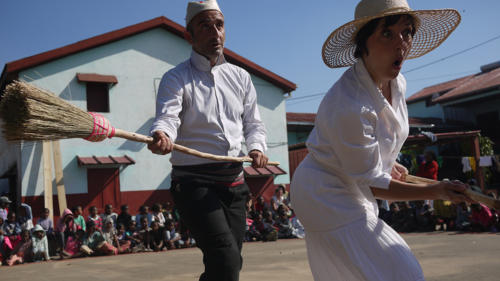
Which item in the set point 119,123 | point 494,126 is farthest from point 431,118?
point 119,123

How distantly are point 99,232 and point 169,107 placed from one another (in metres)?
9.78

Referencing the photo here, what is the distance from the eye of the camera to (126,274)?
694cm

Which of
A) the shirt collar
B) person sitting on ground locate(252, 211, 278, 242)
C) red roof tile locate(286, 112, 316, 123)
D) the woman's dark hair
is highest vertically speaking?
red roof tile locate(286, 112, 316, 123)

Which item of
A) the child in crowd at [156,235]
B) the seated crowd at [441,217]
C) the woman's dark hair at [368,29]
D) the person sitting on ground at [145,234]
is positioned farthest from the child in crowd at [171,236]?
the woman's dark hair at [368,29]

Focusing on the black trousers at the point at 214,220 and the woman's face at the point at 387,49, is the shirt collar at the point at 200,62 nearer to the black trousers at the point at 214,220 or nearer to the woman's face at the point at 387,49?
the black trousers at the point at 214,220

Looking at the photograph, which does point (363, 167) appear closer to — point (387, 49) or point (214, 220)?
point (387, 49)

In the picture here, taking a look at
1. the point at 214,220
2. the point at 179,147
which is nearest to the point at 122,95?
the point at 179,147

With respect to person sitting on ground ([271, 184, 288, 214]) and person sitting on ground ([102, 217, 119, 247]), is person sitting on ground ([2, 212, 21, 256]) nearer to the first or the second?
person sitting on ground ([102, 217, 119, 247])

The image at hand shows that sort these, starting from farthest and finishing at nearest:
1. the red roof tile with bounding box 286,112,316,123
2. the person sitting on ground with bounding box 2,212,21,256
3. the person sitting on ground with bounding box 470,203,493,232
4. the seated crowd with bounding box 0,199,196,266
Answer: the red roof tile with bounding box 286,112,316,123, the person sitting on ground with bounding box 470,203,493,232, the seated crowd with bounding box 0,199,196,266, the person sitting on ground with bounding box 2,212,21,256

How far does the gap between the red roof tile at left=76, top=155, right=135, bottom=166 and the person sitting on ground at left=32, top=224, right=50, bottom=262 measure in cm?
388

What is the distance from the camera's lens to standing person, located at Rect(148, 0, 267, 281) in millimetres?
2885

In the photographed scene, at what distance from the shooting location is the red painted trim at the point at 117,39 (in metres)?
15.2

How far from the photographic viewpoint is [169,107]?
3.09m

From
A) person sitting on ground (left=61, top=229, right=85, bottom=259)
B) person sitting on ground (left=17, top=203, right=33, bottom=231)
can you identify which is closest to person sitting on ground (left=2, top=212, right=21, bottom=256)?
person sitting on ground (left=17, top=203, right=33, bottom=231)
